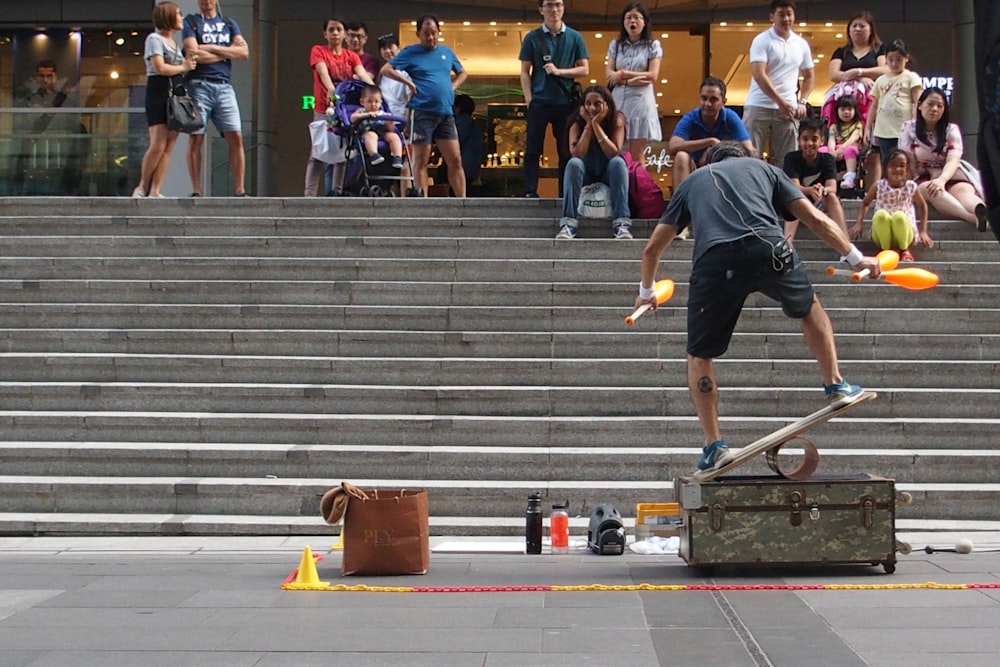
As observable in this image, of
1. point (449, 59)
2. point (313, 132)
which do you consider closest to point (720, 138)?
point (449, 59)

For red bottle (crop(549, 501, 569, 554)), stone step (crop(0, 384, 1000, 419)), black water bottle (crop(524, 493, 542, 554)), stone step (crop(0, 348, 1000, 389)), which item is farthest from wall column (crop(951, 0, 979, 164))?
black water bottle (crop(524, 493, 542, 554))

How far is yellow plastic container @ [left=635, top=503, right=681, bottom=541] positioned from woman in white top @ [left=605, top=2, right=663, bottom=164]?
21.0ft

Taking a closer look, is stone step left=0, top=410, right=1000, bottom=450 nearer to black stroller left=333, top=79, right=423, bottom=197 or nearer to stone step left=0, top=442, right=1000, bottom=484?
stone step left=0, top=442, right=1000, bottom=484

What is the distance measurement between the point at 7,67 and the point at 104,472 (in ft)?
47.9

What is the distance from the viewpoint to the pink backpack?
41.8ft

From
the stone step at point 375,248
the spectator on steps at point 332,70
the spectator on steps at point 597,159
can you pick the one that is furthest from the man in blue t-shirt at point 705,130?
the spectator on steps at point 332,70

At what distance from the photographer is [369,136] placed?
14414 millimetres

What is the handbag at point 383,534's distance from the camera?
741 centimetres

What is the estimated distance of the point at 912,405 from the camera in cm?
1007

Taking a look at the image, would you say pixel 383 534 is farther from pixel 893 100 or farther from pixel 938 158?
pixel 893 100

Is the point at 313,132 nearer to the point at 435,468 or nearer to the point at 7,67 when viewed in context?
the point at 435,468

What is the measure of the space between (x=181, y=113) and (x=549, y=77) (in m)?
3.64

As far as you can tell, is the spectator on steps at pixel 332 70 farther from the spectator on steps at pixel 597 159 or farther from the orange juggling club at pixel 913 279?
the orange juggling club at pixel 913 279

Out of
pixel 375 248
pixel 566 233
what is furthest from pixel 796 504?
pixel 375 248
